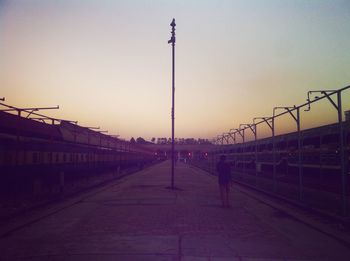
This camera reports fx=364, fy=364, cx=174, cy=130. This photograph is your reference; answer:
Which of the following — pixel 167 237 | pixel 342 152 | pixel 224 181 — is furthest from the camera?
pixel 224 181

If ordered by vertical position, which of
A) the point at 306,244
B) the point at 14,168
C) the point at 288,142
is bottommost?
the point at 306,244

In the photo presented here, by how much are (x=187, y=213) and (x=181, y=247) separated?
4818mm

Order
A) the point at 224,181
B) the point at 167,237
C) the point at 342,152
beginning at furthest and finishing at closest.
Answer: the point at 224,181
the point at 342,152
the point at 167,237

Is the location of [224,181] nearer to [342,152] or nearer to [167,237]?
[342,152]

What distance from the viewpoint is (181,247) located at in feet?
24.6

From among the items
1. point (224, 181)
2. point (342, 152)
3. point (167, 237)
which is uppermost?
point (342, 152)

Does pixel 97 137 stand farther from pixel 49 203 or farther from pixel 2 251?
pixel 2 251

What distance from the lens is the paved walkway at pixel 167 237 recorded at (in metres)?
7.01

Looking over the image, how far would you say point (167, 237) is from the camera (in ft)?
27.7

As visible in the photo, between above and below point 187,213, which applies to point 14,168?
above

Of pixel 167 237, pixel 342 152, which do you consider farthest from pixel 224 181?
pixel 167 237

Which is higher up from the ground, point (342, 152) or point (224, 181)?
point (342, 152)

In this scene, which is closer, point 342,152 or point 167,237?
point 167,237

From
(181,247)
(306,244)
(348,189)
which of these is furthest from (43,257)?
(348,189)
